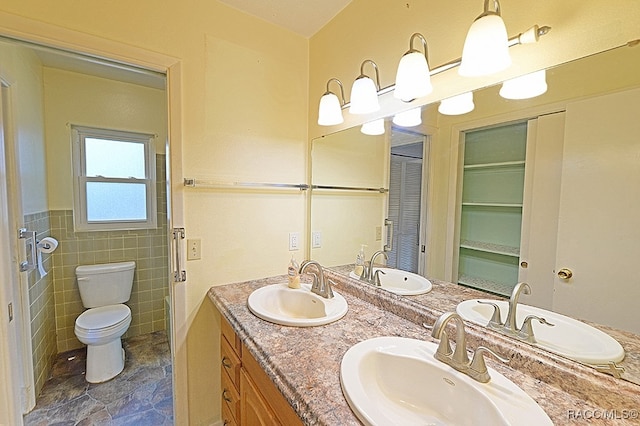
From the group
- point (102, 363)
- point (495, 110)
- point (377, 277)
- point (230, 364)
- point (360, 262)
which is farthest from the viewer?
point (102, 363)

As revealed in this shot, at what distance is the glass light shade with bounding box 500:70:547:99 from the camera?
857 mm

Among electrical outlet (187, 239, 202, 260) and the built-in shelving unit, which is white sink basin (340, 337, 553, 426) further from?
electrical outlet (187, 239, 202, 260)

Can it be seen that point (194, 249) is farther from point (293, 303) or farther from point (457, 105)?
point (457, 105)

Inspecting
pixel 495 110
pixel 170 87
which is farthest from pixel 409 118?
pixel 170 87

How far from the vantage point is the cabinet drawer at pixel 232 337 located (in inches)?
48.6

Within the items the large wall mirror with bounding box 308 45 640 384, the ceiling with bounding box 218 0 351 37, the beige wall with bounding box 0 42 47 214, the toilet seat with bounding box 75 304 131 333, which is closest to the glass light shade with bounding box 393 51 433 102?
the large wall mirror with bounding box 308 45 640 384

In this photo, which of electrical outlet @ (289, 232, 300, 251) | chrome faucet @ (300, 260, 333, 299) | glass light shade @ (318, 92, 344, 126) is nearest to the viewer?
chrome faucet @ (300, 260, 333, 299)

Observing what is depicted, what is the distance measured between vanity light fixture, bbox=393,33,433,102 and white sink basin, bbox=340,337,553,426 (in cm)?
93

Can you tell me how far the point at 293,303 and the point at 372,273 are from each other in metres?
0.46

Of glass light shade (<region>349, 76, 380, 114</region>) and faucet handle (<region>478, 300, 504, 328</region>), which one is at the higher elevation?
glass light shade (<region>349, 76, 380, 114</region>)

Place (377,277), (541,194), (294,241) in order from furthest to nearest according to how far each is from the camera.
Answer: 1. (294,241)
2. (377,277)
3. (541,194)

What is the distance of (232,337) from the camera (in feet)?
4.35

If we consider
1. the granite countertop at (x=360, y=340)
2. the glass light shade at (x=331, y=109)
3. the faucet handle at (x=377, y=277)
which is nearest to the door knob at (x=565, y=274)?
the granite countertop at (x=360, y=340)

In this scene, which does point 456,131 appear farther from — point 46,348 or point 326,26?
point 46,348
